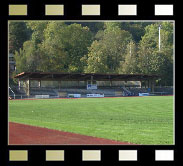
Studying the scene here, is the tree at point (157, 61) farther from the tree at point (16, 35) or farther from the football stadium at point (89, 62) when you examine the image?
the tree at point (16, 35)

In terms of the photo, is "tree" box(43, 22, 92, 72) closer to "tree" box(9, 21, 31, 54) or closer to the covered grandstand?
"tree" box(9, 21, 31, 54)

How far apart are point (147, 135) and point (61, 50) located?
172ft

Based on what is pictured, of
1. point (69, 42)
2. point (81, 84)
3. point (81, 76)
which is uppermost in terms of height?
point (69, 42)

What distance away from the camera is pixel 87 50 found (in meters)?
65.8

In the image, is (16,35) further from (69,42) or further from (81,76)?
(81,76)

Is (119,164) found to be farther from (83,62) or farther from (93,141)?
(83,62)

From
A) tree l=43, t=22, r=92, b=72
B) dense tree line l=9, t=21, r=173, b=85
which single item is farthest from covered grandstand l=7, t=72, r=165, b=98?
tree l=43, t=22, r=92, b=72

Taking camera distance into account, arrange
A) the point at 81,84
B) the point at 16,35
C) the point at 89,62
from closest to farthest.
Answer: the point at 81,84 < the point at 89,62 < the point at 16,35

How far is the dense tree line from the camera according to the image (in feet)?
198

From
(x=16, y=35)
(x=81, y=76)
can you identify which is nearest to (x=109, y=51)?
(x=81, y=76)

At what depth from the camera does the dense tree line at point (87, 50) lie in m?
60.2

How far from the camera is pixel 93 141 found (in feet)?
32.7

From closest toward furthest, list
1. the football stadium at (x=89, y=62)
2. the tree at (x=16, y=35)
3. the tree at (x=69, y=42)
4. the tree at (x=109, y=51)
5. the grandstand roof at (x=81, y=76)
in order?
the grandstand roof at (x=81, y=76) < the football stadium at (x=89, y=62) < the tree at (x=109, y=51) < the tree at (x=69, y=42) < the tree at (x=16, y=35)

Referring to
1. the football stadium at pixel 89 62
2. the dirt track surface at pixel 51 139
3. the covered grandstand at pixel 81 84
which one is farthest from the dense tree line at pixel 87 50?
the dirt track surface at pixel 51 139
